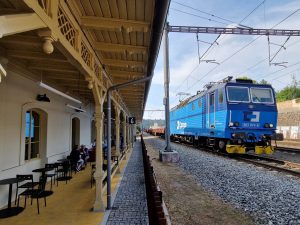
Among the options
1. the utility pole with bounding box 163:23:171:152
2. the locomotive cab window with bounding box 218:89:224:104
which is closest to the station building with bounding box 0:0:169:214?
the utility pole with bounding box 163:23:171:152

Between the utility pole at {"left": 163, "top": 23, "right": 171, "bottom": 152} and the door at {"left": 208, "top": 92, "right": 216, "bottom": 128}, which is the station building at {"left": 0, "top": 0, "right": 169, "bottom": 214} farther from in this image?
the door at {"left": 208, "top": 92, "right": 216, "bottom": 128}

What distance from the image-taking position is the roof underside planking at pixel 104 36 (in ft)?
11.6

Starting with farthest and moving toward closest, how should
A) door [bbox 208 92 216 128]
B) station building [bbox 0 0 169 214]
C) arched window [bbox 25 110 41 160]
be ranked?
door [bbox 208 92 216 128] < arched window [bbox 25 110 41 160] < station building [bbox 0 0 169 214]

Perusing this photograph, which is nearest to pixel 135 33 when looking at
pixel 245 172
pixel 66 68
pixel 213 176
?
pixel 66 68

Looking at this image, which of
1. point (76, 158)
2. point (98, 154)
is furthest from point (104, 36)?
point (76, 158)

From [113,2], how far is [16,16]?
77.1 inches

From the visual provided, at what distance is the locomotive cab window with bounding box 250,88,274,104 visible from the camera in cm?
1238

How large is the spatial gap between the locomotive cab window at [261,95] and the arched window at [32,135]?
9618 millimetres

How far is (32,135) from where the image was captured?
24.6ft

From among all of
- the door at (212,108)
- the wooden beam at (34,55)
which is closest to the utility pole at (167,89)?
the door at (212,108)

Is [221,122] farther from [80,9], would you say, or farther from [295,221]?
[80,9]

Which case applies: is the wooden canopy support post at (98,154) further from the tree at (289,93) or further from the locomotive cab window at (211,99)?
the tree at (289,93)

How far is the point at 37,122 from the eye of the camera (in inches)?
309

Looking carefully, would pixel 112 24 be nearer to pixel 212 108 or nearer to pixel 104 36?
pixel 104 36
